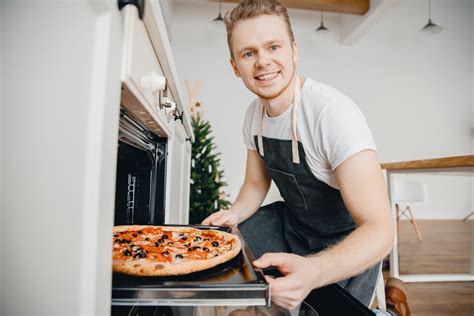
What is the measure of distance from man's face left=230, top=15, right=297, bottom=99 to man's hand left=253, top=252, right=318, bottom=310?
611 millimetres

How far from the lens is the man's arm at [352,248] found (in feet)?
1.98

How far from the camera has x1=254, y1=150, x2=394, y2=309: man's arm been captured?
60 cm

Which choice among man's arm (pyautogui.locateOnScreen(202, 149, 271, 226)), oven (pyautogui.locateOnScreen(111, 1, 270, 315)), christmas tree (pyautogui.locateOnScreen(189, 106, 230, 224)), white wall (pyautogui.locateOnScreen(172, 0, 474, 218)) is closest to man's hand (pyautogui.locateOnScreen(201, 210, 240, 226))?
man's arm (pyautogui.locateOnScreen(202, 149, 271, 226))

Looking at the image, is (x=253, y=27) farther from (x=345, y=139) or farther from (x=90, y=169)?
(x=90, y=169)

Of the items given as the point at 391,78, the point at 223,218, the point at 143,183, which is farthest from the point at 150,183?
the point at 391,78

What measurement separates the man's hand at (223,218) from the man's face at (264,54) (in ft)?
1.53

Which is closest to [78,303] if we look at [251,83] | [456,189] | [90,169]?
[90,169]

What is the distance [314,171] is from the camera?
3.52 ft

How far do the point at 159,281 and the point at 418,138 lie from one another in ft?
18.5

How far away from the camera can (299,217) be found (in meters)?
1.25

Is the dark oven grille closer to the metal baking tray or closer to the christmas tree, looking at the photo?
the metal baking tray

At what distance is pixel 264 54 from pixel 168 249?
0.64 m

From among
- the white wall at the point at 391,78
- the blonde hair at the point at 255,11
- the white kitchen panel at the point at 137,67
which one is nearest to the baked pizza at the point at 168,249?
the white kitchen panel at the point at 137,67

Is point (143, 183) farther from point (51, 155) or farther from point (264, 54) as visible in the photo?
point (51, 155)
